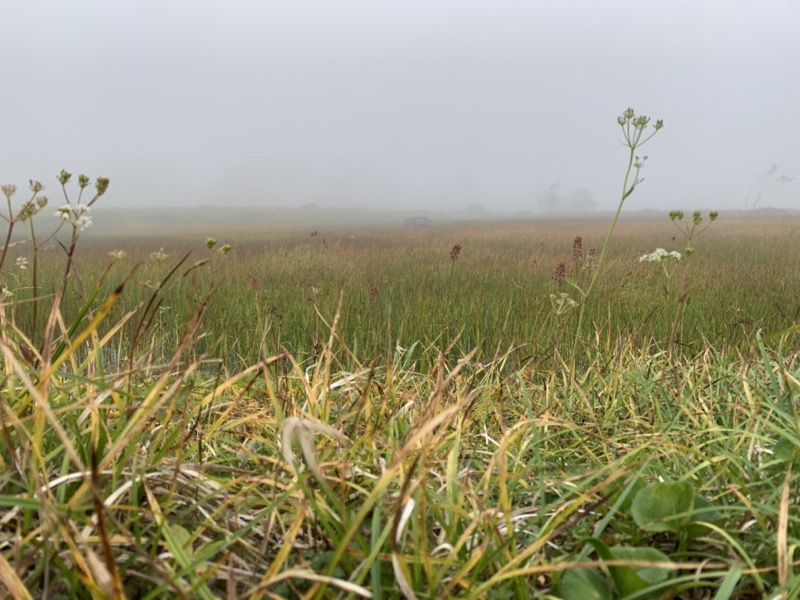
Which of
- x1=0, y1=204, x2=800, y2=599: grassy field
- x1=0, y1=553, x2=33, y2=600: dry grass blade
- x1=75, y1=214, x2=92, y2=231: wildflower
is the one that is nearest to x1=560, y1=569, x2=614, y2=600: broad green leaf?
x1=0, y1=204, x2=800, y2=599: grassy field

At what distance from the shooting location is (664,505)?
1.54 meters

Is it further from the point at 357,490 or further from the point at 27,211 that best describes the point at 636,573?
the point at 27,211

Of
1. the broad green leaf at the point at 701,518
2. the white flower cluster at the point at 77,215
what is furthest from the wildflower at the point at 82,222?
the broad green leaf at the point at 701,518

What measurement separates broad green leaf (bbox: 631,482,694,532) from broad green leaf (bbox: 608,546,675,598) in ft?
0.46

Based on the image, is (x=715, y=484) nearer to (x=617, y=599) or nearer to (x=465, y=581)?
(x=617, y=599)

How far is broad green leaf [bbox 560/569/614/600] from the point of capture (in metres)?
1.35

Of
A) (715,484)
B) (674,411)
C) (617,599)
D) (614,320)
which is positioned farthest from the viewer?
(614,320)

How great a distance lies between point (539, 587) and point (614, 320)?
205 inches

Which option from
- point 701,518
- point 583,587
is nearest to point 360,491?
point 583,587

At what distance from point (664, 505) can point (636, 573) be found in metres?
0.24

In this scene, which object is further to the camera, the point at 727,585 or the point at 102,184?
the point at 102,184

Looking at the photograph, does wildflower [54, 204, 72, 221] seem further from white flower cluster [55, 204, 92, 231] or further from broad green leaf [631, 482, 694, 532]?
broad green leaf [631, 482, 694, 532]

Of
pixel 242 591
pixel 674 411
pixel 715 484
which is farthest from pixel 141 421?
pixel 674 411

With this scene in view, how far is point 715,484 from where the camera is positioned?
193 centimetres
